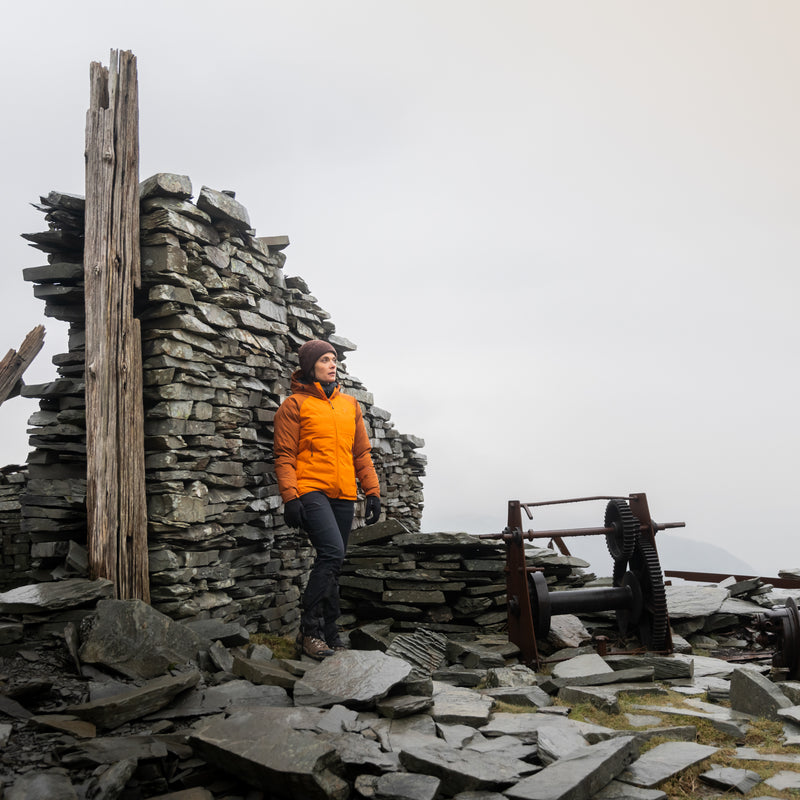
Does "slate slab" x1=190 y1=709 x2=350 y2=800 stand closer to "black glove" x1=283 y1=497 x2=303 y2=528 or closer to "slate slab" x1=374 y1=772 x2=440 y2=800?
"slate slab" x1=374 y1=772 x2=440 y2=800

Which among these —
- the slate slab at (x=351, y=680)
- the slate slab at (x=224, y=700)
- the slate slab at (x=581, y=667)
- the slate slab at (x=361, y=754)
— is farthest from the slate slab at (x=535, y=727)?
Answer: the slate slab at (x=224, y=700)

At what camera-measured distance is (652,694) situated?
17.8 ft

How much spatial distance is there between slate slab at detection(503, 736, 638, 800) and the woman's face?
381 cm

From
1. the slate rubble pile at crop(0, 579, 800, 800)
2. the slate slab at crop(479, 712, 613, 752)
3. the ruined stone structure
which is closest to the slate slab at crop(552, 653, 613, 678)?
the slate rubble pile at crop(0, 579, 800, 800)

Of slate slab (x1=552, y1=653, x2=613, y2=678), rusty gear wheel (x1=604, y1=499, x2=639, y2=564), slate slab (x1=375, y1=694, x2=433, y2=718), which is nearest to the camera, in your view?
slate slab (x1=375, y1=694, x2=433, y2=718)

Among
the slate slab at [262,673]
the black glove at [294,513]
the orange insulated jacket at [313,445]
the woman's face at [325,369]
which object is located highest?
the woman's face at [325,369]

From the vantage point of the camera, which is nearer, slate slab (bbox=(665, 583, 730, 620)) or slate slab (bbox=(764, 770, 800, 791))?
slate slab (bbox=(764, 770, 800, 791))

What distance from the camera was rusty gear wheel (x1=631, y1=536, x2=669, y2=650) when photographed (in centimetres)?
663

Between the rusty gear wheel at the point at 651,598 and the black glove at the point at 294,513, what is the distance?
123 inches

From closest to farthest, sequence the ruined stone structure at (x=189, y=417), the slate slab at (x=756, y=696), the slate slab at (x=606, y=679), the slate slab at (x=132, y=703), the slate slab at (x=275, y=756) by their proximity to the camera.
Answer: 1. the slate slab at (x=275, y=756)
2. the slate slab at (x=132, y=703)
3. the slate slab at (x=756, y=696)
4. the slate slab at (x=606, y=679)
5. the ruined stone structure at (x=189, y=417)

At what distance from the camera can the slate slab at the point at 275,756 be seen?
3.39 m

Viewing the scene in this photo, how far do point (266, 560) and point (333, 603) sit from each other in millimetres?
1114

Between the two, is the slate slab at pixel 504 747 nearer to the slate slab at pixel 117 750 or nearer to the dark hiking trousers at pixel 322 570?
the slate slab at pixel 117 750

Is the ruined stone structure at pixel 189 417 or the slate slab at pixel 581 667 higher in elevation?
the ruined stone structure at pixel 189 417
